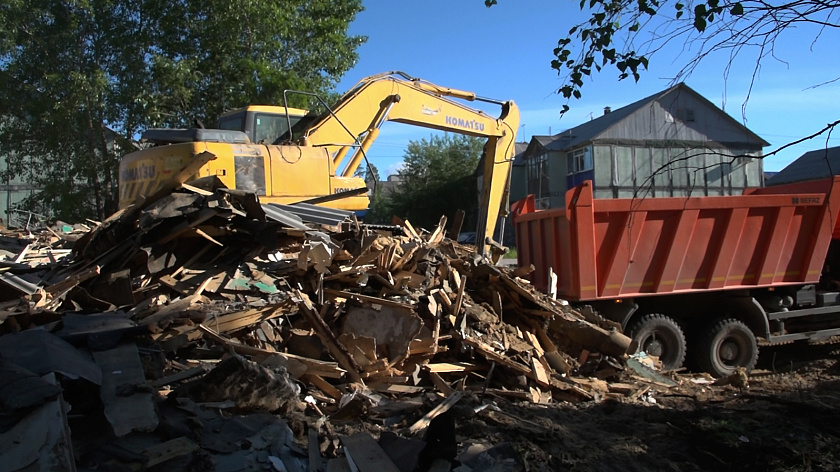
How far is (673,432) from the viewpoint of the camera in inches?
209

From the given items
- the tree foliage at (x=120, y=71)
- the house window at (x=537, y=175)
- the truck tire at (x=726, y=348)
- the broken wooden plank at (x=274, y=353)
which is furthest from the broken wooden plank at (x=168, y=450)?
the house window at (x=537, y=175)

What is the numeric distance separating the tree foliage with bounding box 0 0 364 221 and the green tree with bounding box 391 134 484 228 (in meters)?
23.9

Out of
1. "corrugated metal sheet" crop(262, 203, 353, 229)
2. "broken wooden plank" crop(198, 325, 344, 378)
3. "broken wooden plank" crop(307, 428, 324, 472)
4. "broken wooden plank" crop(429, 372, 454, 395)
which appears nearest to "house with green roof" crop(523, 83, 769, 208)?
"corrugated metal sheet" crop(262, 203, 353, 229)

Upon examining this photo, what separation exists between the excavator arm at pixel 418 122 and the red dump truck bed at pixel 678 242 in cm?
199

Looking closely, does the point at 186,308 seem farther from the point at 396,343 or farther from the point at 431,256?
the point at 431,256

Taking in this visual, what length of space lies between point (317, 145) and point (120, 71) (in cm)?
1340

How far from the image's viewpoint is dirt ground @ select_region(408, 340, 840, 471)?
4652mm

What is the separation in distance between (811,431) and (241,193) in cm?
552

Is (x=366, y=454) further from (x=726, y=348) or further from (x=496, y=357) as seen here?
(x=726, y=348)

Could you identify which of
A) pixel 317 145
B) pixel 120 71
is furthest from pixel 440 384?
pixel 120 71

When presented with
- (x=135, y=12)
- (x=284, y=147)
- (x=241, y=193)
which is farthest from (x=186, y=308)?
(x=135, y=12)

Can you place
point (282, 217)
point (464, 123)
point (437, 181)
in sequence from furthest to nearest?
point (437, 181) < point (464, 123) < point (282, 217)

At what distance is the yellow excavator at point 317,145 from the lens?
8.16 metres

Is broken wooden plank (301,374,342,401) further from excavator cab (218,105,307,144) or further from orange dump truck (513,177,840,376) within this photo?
excavator cab (218,105,307,144)
